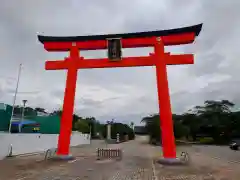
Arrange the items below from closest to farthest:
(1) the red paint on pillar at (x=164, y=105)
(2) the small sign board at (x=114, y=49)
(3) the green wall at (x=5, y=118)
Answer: (1) the red paint on pillar at (x=164, y=105), (2) the small sign board at (x=114, y=49), (3) the green wall at (x=5, y=118)

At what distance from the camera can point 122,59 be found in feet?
50.8

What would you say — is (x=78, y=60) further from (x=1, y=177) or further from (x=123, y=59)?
(x=1, y=177)

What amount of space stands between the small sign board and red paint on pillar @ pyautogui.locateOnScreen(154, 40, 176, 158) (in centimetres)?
245

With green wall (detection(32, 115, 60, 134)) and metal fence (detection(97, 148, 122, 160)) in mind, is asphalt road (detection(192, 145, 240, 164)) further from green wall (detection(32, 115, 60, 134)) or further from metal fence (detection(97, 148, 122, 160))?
green wall (detection(32, 115, 60, 134))

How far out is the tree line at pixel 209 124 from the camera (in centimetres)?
4669

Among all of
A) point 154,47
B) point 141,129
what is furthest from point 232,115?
point 141,129

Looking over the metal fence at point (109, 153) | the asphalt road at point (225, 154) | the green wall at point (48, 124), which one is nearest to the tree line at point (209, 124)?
the asphalt road at point (225, 154)

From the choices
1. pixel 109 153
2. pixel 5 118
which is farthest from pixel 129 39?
pixel 5 118

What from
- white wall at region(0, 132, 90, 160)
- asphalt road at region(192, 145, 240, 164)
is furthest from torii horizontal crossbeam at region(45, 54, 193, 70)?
asphalt road at region(192, 145, 240, 164)

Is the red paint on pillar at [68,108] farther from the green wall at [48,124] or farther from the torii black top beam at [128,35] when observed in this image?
the green wall at [48,124]

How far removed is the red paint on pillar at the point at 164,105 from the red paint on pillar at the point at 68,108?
5.75m

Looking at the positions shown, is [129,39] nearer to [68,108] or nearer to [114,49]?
[114,49]

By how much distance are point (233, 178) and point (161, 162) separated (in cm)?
494

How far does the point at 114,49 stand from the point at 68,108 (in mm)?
5088
